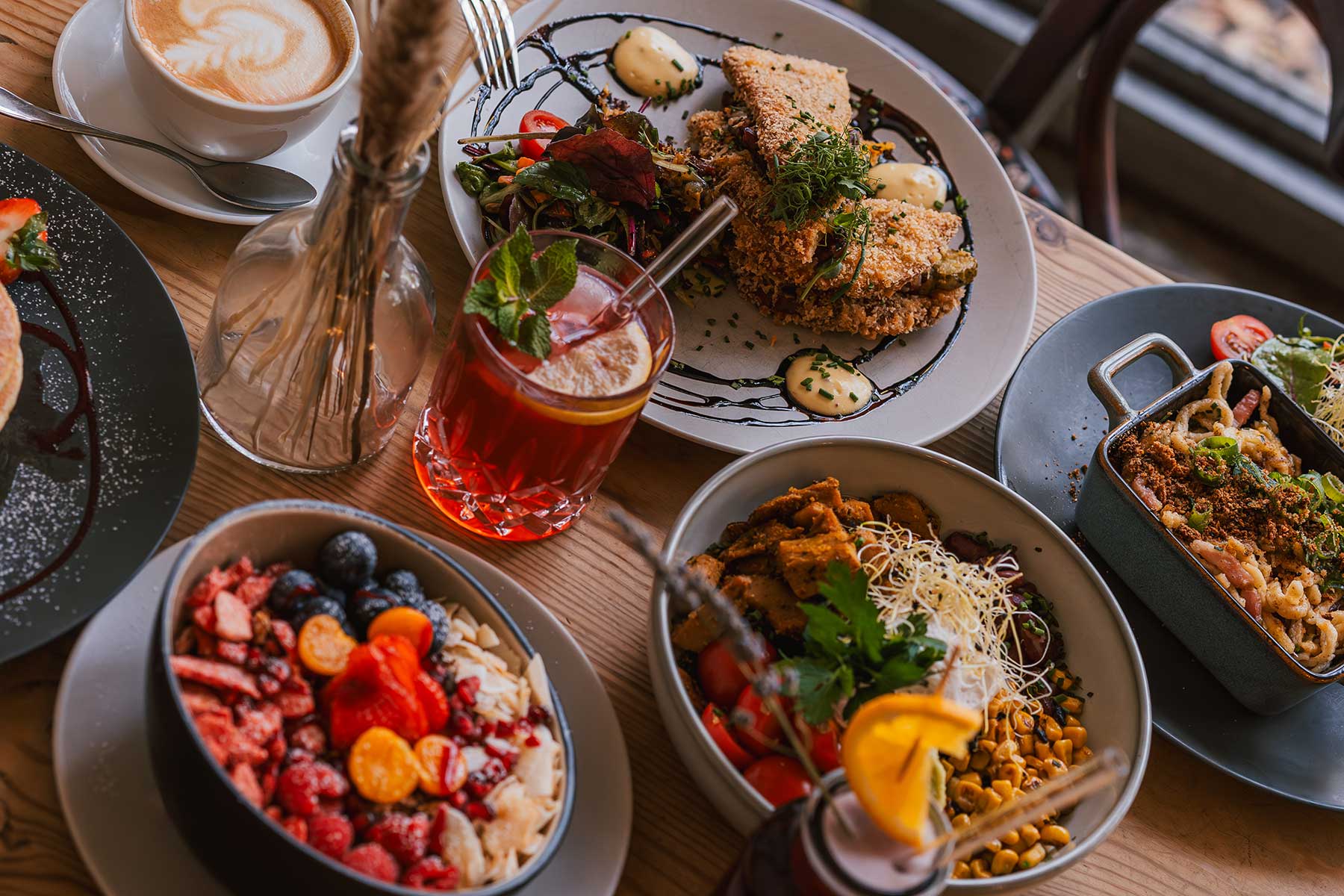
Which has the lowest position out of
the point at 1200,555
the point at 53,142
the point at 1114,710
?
the point at 53,142

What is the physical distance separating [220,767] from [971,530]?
102 cm

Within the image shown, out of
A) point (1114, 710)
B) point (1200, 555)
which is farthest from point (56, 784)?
point (1200, 555)

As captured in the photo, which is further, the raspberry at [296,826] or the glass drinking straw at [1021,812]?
the raspberry at [296,826]

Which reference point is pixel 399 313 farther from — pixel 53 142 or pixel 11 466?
pixel 53 142

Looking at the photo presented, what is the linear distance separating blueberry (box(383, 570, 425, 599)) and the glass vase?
0.27 m

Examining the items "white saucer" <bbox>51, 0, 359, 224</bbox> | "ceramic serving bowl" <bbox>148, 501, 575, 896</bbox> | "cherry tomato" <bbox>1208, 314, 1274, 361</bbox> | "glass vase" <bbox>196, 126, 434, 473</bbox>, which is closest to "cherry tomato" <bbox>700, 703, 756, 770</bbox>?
"ceramic serving bowl" <bbox>148, 501, 575, 896</bbox>

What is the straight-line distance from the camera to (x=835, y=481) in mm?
1378

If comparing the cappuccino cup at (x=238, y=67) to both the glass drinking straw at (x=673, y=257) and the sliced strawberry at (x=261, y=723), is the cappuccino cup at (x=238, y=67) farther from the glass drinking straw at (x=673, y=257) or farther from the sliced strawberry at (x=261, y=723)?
the sliced strawberry at (x=261, y=723)

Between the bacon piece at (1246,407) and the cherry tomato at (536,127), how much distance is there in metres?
1.19

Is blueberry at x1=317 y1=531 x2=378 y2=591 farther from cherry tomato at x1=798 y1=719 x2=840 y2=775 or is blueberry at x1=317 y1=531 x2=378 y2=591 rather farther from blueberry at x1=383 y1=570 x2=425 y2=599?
cherry tomato at x1=798 y1=719 x2=840 y2=775

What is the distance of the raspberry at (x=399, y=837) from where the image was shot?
94cm

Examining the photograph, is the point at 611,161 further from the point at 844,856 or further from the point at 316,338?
the point at 844,856

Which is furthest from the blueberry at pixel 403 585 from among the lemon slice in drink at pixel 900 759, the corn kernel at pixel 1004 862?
the corn kernel at pixel 1004 862

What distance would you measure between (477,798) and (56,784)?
38cm
